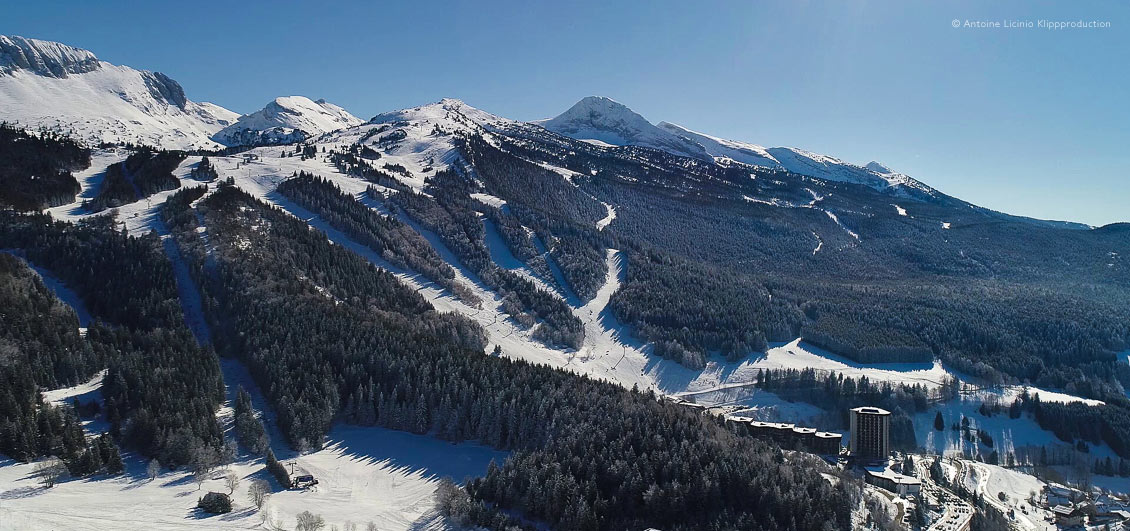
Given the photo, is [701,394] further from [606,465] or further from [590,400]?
[606,465]

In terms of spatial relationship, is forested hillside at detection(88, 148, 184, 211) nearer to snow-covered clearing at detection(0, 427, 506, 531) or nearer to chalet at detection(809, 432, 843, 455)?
snow-covered clearing at detection(0, 427, 506, 531)

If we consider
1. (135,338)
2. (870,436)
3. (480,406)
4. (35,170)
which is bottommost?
(870,436)

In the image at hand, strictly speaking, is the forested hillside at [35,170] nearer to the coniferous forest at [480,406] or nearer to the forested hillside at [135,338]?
the forested hillside at [135,338]

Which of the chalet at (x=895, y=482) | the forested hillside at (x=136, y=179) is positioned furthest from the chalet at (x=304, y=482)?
the forested hillside at (x=136, y=179)

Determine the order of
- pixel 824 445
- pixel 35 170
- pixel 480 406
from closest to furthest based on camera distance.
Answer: pixel 480 406 → pixel 824 445 → pixel 35 170

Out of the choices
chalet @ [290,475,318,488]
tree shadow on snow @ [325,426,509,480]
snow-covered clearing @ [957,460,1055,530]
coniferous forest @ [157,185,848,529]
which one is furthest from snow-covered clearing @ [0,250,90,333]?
snow-covered clearing @ [957,460,1055,530]

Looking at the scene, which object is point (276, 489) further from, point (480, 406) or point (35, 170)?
point (35, 170)

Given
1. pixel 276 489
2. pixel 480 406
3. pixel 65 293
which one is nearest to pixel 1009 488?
pixel 480 406

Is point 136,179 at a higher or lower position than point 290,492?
higher

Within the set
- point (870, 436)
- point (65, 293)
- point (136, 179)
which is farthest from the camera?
point (136, 179)
